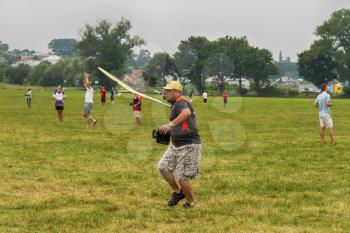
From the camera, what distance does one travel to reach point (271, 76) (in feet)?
429

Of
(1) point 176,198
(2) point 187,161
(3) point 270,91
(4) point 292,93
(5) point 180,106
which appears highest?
(5) point 180,106

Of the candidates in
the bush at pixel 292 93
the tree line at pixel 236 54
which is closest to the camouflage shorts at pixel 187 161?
the tree line at pixel 236 54

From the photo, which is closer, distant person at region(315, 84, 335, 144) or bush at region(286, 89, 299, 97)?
distant person at region(315, 84, 335, 144)

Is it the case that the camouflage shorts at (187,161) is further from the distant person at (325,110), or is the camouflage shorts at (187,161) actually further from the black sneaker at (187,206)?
the distant person at (325,110)

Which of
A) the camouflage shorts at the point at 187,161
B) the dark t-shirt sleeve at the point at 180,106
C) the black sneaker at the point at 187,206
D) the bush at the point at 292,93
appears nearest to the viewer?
the dark t-shirt sleeve at the point at 180,106

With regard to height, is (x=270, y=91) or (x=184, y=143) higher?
(x=184, y=143)

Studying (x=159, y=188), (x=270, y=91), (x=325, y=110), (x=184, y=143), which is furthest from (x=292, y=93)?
(x=184, y=143)

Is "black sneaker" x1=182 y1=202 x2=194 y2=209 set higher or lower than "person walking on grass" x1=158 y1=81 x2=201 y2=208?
lower

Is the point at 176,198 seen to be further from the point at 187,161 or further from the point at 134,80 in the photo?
the point at 134,80

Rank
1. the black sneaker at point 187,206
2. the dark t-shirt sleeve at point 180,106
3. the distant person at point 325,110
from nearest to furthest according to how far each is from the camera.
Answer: the dark t-shirt sleeve at point 180,106, the black sneaker at point 187,206, the distant person at point 325,110

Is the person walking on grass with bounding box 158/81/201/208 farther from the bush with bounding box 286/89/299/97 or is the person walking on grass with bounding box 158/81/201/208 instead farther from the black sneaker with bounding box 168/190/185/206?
the bush with bounding box 286/89/299/97

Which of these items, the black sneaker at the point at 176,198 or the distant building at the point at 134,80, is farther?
the distant building at the point at 134,80

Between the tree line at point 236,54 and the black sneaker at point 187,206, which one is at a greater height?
the tree line at point 236,54

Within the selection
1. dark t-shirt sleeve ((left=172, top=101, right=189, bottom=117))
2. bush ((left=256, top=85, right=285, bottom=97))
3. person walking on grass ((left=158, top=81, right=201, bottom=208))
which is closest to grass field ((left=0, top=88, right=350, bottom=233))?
person walking on grass ((left=158, top=81, right=201, bottom=208))
